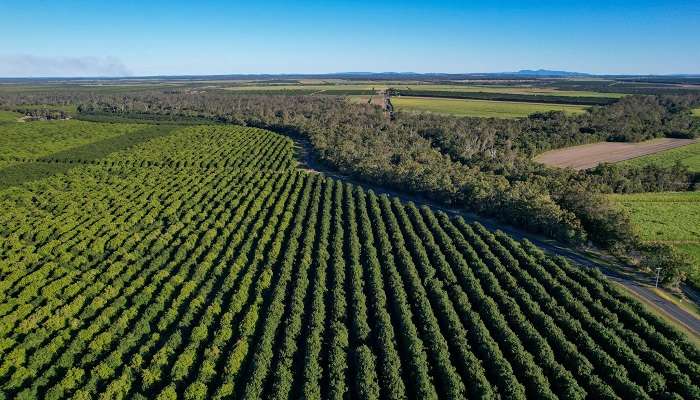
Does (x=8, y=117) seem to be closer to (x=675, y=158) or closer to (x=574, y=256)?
(x=574, y=256)

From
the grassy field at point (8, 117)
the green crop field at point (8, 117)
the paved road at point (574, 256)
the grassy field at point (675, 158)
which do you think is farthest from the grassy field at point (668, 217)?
the grassy field at point (8, 117)

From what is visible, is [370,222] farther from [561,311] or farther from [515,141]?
[515,141]

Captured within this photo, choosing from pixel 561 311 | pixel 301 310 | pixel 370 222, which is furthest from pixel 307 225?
pixel 561 311

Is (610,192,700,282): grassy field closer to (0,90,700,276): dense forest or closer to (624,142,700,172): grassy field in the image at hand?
(0,90,700,276): dense forest

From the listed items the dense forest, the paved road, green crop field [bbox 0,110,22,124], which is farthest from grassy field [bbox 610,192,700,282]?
green crop field [bbox 0,110,22,124]

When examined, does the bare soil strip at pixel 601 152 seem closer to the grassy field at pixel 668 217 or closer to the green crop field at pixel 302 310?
the grassy field at pixel 668 217
